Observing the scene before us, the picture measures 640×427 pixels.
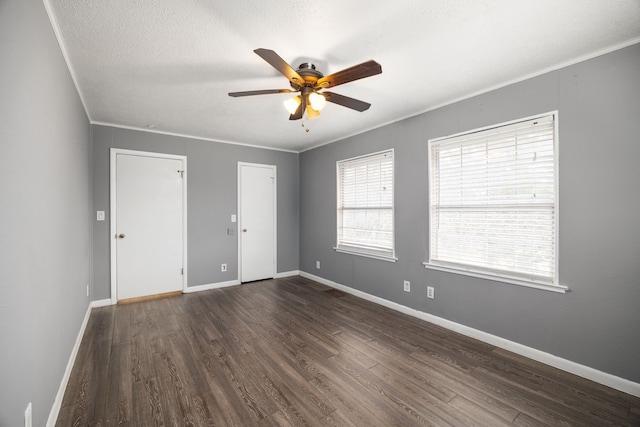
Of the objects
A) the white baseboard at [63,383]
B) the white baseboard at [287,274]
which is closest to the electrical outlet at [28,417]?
the white baseboard at [63,383]

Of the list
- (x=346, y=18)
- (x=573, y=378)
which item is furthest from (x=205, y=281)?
(x=573, y=378)

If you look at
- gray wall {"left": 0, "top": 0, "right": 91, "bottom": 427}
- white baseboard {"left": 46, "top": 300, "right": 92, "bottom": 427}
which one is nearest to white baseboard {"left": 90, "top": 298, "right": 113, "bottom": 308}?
white baseboard {"left": 46, "top": 300, "right": 92, "bottom": 427}

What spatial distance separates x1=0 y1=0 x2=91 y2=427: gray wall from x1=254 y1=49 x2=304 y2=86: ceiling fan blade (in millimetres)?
1066

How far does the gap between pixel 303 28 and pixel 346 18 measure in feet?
0.95

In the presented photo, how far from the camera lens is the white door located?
4.97 metres

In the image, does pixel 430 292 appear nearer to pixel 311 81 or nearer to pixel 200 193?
pixel 311 81

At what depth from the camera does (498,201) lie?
270cm

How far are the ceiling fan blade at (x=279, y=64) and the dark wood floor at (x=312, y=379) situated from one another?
2.25 meters

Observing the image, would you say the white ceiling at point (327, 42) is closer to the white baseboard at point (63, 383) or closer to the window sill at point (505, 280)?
the window sill at point (505, 280)

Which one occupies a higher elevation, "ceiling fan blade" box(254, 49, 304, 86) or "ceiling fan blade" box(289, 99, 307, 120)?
"ceiling fan blade" box(254, 49, 304, 86)

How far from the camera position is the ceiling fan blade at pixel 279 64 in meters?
1.65

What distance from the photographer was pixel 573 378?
2186 millimetres

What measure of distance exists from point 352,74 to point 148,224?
145 inches

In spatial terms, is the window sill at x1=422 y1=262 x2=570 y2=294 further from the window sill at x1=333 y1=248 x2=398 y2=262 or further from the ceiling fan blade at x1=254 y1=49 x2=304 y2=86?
the ceiling fan blade at x1=254 y1=49 x2=304 y2=86
